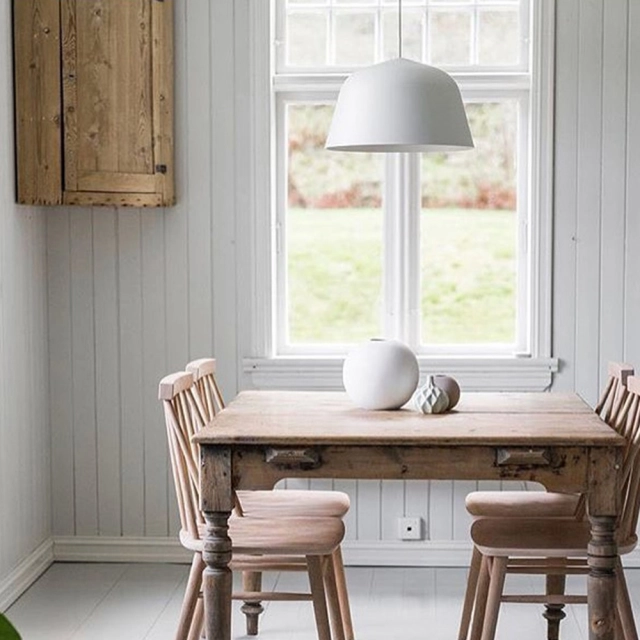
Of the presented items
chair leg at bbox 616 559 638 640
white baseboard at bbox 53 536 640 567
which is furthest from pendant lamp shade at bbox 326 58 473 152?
white baseboard at bbox 53 536 640 567

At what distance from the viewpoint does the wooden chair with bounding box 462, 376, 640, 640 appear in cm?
326

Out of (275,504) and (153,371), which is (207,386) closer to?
(275,504)

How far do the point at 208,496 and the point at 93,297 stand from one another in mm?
1775

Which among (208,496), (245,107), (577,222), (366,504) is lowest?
(366,504)

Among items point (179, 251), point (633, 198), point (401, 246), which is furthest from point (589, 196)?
point (179, 251)

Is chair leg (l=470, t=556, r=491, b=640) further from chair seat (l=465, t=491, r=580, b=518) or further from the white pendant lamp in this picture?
the white pendant lamp

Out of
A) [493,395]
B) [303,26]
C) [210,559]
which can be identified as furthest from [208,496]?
[303,26]

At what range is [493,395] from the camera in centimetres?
392

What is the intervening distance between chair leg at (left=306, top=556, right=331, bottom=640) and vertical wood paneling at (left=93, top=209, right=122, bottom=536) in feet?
5.35

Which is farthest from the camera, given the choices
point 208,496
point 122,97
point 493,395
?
point 122,97

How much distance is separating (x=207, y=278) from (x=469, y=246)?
1.03m

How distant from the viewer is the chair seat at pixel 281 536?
324 centimetres

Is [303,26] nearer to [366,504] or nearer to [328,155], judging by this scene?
[328,155]

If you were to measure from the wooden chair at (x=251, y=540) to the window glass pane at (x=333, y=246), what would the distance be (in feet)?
4.22
